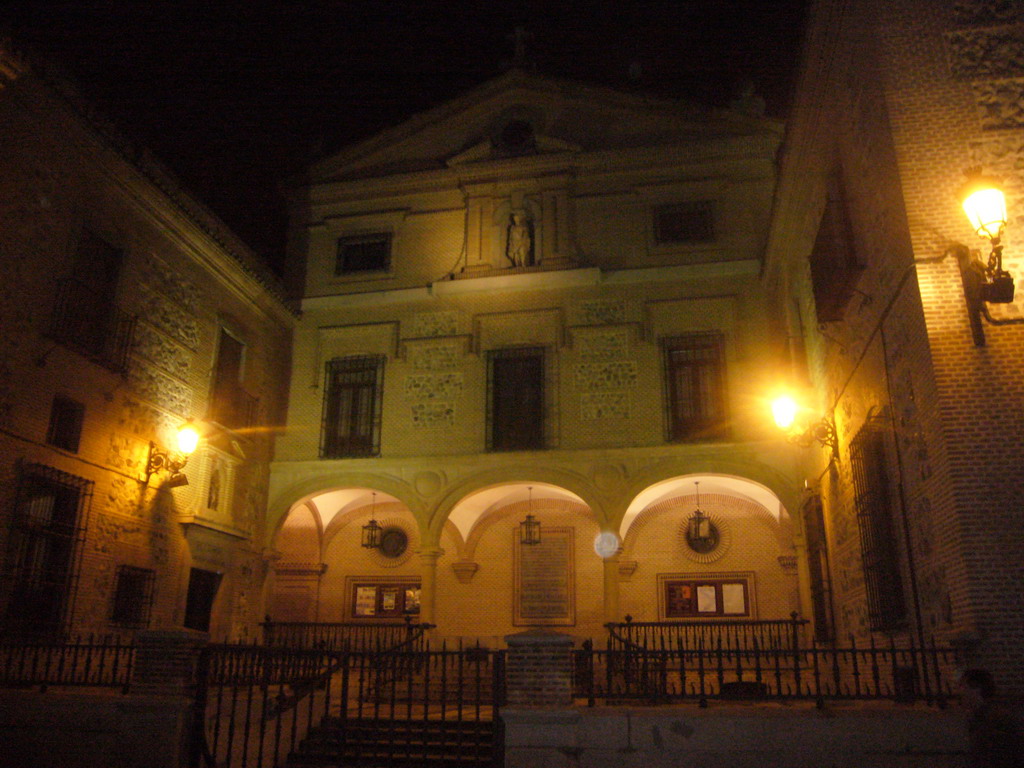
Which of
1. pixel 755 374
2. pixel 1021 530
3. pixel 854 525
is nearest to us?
pixel 1021 530

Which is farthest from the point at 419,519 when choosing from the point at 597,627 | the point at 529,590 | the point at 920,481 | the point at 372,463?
the point at 920,481

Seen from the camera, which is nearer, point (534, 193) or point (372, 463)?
point (372, 463)

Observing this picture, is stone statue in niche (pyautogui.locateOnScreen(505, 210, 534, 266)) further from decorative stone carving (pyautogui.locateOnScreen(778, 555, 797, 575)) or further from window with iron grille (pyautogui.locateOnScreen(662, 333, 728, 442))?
decorative stone carving (pyautogui.locateOnScreen(778, 555, 797, 575))

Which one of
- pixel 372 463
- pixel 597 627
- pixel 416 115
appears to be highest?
pixel 416 115

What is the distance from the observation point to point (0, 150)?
37.7 feet

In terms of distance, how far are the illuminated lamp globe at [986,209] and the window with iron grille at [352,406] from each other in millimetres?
12490

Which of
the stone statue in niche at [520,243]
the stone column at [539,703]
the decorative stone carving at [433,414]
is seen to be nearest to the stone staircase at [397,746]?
the stone column at [539,703]

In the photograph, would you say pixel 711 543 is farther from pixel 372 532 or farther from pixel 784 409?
pixel 372 532

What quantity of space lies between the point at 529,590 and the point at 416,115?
1112 centimetres

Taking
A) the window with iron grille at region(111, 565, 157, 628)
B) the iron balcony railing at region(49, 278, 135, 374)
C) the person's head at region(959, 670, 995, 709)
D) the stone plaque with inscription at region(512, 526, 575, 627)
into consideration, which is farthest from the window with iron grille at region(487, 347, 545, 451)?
the person's head at region(959, 670, 995, 709)

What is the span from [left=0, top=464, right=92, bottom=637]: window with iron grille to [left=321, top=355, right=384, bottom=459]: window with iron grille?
6.19m

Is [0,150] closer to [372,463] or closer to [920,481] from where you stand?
[372,463]

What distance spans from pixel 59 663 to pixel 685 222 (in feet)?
45.0

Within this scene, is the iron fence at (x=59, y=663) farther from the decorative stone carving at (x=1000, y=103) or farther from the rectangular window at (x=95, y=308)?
the decorative stone carving at (x=1000, y=103)
